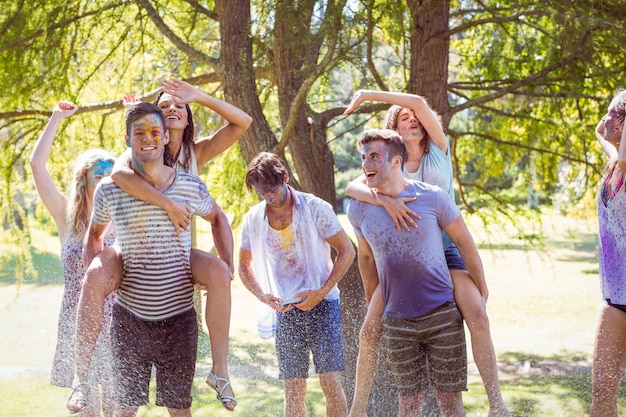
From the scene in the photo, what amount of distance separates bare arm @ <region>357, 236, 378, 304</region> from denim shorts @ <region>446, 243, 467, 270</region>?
14.0 inches

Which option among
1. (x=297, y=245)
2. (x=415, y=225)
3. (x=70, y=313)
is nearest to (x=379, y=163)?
(x=415, y=225)

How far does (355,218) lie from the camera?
423 centimetres

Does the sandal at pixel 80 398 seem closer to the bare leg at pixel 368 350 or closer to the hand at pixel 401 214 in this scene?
the bare leg at pixel 368 350

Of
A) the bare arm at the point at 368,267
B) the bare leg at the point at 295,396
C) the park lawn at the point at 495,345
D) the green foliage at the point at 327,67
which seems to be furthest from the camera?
the park lawn at the point at 495,345

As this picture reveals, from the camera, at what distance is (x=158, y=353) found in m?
3.94

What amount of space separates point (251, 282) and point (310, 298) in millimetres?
343

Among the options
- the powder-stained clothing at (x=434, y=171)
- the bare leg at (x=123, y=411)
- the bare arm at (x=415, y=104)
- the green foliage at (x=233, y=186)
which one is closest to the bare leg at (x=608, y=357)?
the powder-stained clothing at (x=434, y=171)

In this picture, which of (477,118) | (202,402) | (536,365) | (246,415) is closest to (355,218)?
(246,415)

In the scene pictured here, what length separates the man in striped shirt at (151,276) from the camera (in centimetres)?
386

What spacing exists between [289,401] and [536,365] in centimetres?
499

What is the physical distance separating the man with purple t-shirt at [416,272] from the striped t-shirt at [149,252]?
87 centimetres

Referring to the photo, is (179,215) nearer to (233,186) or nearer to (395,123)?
(395,123)

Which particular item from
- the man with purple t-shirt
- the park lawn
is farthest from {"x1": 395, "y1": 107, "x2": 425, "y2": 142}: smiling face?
the park lawn

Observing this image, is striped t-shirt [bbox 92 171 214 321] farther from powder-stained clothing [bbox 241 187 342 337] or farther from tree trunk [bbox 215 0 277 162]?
tree trunk [bbox 215 0 277 162]
